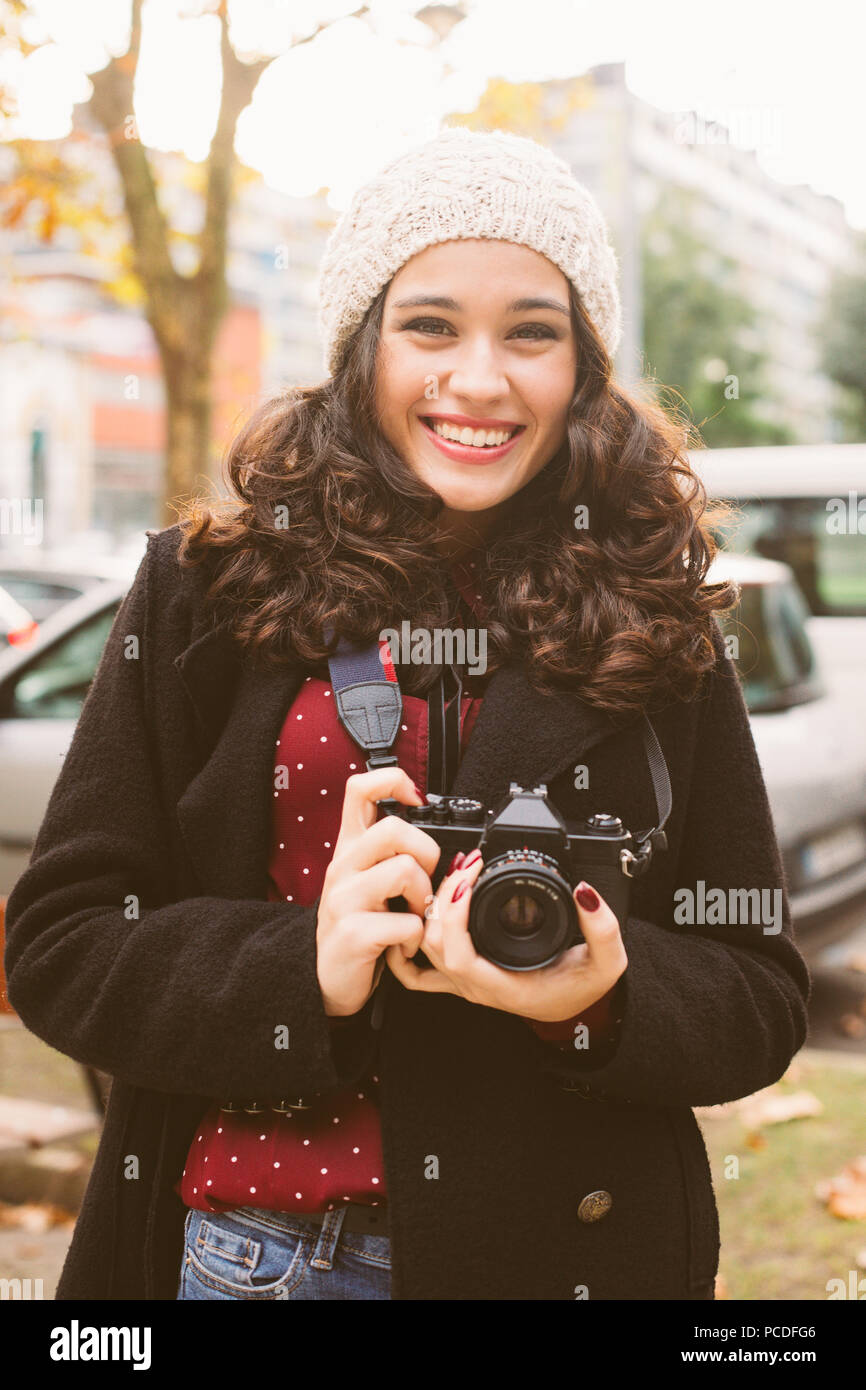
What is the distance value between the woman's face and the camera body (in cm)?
44

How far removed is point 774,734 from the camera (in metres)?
5.21

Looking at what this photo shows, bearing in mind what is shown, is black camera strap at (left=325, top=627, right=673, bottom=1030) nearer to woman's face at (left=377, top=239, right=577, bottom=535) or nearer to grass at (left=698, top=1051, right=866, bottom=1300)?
woman's face at (left=377, top=239, right=577, bottom=535)

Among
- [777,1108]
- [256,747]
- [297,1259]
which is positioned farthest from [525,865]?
[777,1108]

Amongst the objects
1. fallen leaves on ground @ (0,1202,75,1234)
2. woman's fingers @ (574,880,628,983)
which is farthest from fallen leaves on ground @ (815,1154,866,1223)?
woman's fingers @ (574,880,628,983)

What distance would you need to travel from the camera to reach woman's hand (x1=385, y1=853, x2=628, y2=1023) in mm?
1311

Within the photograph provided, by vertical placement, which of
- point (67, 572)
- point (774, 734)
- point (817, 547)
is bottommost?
point (774, 734)

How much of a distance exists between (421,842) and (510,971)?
0.17m

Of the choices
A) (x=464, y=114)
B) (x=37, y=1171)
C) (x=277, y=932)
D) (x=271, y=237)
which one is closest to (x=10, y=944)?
(x=277, y=932)

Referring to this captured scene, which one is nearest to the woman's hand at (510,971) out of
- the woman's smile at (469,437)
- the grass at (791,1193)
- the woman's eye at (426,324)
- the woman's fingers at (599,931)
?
the woman's fingers at (599,931)

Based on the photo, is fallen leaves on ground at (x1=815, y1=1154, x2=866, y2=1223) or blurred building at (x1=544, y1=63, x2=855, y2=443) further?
blurred building at (x1=544, y1=63, x2=855, y2=443)

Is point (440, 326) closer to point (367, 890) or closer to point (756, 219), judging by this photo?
point (367, 890)

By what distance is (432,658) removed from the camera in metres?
1.61

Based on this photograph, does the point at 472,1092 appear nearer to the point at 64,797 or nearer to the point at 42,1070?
the point at 64,797
